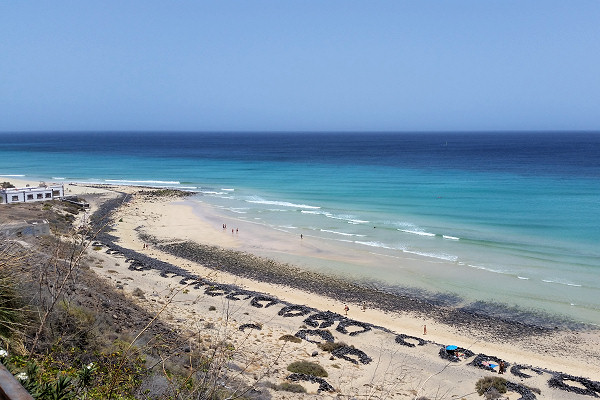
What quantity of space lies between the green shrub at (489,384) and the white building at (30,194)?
140 ft

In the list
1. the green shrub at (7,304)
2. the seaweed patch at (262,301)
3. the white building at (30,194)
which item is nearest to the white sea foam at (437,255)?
the seaweed patch at (262,301)

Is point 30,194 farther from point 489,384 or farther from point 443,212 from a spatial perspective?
point 489,384

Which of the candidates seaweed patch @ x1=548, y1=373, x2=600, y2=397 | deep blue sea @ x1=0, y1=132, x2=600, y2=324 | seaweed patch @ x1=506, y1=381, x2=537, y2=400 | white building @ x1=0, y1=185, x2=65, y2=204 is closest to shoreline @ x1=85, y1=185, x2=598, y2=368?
deep blue sea @ x1=0, y1=132, x2=600, y2=324

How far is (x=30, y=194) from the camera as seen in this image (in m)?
44.3

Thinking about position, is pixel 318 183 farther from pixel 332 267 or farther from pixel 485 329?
pixel 485 329

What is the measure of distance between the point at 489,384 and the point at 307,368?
601cm

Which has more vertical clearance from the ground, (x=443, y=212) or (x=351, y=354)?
(x=443, y=212)

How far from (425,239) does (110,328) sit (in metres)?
27.2

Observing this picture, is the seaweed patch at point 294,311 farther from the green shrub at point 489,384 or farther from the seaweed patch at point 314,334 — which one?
the green shrub at point 489,384

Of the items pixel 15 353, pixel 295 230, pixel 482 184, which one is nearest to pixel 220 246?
pixel 295 230

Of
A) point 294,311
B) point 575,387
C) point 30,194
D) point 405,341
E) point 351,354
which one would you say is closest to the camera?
point 575,387

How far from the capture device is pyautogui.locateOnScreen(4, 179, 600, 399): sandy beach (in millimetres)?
15547

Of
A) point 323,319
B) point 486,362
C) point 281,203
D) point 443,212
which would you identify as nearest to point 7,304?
point 323,319

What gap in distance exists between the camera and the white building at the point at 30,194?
1678 inches
